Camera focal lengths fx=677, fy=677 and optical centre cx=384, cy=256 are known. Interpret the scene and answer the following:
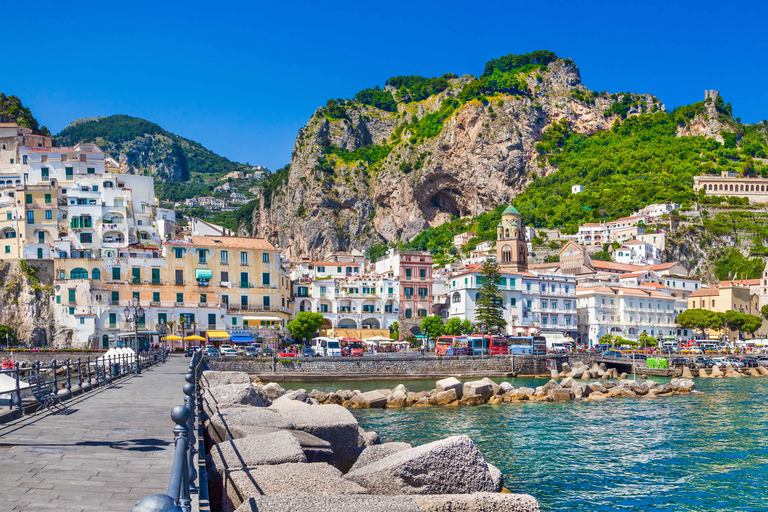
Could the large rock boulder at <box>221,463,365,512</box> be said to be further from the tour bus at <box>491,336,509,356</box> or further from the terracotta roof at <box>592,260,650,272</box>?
the terracotta roof at <box>592,260,650,272</box>

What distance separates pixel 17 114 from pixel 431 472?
303 feet

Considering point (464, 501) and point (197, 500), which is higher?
point (197, 500)

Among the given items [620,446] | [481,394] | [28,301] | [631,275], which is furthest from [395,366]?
[631,275]

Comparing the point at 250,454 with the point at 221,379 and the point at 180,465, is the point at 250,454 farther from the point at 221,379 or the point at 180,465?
the point at 221,379

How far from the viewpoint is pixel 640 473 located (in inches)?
707

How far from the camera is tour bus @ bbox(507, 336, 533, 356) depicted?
5516 cm

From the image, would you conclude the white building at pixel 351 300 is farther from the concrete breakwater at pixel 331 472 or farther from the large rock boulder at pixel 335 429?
the concrete breakwater at pixel 331 472

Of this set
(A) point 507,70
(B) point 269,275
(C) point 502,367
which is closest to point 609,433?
(C) point 502,367

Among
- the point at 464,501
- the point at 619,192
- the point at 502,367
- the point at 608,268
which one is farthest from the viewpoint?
the point at 619,192

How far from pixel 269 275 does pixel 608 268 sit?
5392cm

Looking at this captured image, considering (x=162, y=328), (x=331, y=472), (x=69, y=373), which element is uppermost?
(x=69, y=373)

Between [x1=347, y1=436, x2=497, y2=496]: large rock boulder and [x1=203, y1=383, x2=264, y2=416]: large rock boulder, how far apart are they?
5434 millimetres

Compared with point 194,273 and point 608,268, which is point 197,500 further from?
point 608,268

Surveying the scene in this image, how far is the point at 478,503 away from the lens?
8367mm
